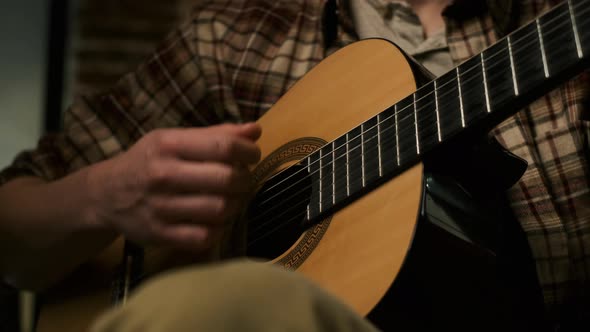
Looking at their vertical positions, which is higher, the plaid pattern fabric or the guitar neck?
the guitar neck

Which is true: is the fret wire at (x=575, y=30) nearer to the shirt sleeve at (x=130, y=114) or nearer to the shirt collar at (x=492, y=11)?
the shirt collar at (x=492, y=11)

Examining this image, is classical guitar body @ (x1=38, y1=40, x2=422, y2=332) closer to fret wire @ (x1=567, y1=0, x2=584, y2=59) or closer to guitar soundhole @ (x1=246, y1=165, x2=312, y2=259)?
guitar soundhole @ (x1=246, y1=165, x2=312, y2=259)

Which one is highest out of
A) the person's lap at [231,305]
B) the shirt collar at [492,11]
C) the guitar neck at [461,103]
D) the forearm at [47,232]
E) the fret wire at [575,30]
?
the person's lap at [231,305]

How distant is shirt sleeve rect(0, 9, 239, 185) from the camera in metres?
1.10

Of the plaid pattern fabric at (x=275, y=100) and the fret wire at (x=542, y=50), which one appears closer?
the fret wire at (x=542, y=50)

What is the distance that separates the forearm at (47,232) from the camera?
0.89m

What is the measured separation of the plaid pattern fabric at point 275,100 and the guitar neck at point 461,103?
0.20 meters

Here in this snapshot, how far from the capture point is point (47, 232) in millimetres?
922

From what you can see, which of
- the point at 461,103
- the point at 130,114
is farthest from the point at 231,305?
the point at 130,114

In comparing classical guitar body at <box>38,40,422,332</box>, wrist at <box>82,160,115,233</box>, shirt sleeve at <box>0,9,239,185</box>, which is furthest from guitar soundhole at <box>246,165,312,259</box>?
shirt sleeve at <box>0,9,239,185</box>

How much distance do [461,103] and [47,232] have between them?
61 cm

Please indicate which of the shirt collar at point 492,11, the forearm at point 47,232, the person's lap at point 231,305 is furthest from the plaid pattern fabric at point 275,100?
the person's lap at point 231,305

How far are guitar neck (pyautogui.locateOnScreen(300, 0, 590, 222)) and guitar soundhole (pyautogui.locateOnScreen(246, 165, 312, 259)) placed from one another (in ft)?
0.10

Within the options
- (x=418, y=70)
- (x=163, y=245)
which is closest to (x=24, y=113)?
(x=163, y=245)
